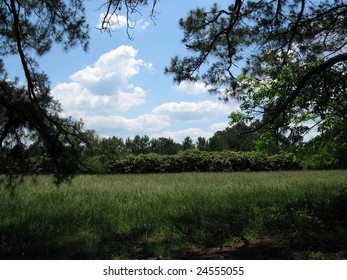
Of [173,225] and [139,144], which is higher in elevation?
[139,144]

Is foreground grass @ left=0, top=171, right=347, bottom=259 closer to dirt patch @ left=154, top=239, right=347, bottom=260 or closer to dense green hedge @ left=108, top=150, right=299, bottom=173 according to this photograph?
dirt patch @ left=154, top=239, right=347, bottom=260

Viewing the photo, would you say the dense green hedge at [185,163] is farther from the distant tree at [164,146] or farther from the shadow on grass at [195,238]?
the distant tree at [164,146]

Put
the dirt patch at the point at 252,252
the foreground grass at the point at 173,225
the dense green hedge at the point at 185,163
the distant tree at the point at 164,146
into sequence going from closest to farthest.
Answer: the dirt patch at the point at 252,252 → the foreground grass at the point at 173,225 → the dense green hedge at the point at 185,163 → the distant tree at the point at 164,146

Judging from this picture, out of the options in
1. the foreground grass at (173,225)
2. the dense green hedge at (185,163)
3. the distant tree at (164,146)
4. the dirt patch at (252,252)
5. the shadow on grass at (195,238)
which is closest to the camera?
the dirt patch at (252,252)

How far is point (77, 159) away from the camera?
6789mm

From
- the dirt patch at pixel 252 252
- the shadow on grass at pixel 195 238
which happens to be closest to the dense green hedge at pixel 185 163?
the shadow on grass at pixel 195 238

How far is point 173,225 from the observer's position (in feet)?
23.9

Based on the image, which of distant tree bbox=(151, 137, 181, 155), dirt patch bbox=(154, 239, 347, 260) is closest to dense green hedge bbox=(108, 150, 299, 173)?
dirt patch bbox=(154, 239, 347, 260)

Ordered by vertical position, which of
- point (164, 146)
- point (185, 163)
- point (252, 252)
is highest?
point (164, 146)

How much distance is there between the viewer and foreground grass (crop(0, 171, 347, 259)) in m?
5.65

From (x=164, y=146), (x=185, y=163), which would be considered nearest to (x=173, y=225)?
(x=185, y=163)

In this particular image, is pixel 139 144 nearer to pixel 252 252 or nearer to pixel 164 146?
pixel 164 146

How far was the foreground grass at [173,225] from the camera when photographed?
565 centimetres
